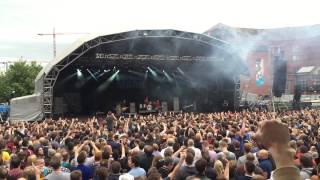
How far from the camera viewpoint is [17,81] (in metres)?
59.8

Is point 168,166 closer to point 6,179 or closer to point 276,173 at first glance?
point 6,179

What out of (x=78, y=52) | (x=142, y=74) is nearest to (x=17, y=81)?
(x=142, y=74)

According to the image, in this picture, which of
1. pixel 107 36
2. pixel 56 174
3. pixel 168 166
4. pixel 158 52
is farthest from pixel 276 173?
pixel 158 52

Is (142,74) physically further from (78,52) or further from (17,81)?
(17,81)

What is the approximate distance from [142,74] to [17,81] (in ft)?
106

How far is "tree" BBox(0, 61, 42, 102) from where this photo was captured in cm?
5851

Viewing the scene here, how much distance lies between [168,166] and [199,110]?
27233 millimetres

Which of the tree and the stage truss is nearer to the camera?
the stage truss

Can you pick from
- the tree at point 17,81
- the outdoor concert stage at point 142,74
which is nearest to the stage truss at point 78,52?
the outdoor concert stage at point 142,74

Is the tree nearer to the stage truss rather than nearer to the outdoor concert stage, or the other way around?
the outdoor concert stage

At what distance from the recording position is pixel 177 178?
21.0ft

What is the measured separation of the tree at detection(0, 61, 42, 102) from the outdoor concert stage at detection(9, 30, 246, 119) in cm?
2893

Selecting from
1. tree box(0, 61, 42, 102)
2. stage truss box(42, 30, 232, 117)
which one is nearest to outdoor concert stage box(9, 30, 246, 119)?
stage truss box(42, 30, 232, 117)

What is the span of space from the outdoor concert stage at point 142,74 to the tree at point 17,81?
2893cm
